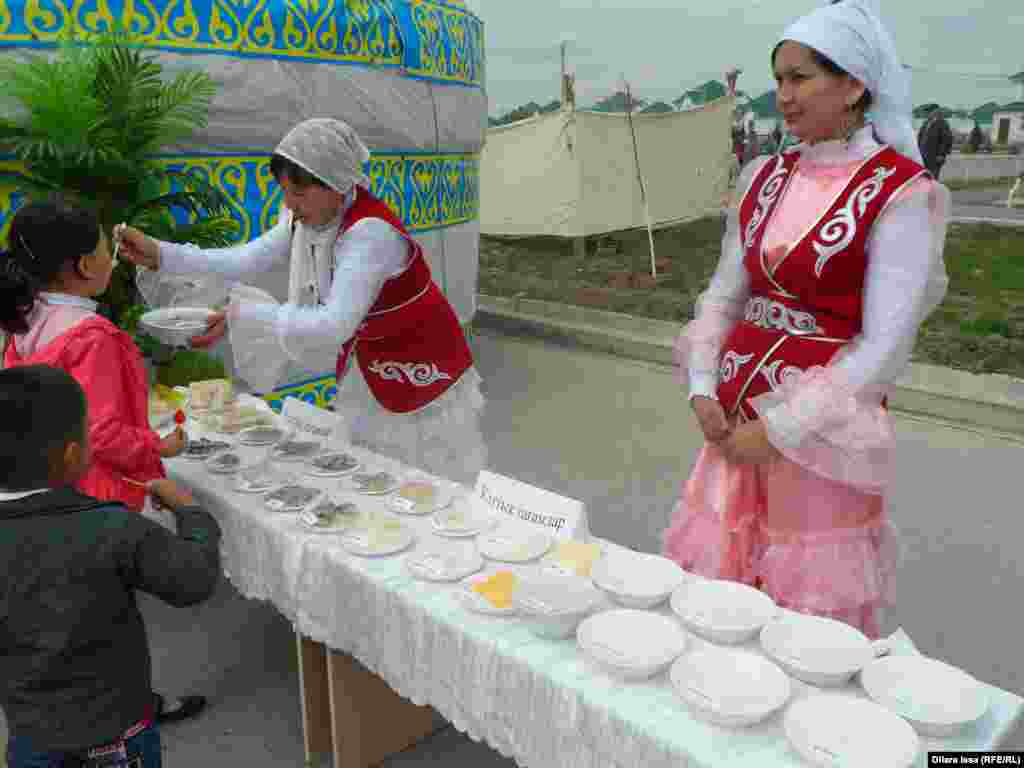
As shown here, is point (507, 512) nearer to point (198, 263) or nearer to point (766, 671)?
point (766, 671)

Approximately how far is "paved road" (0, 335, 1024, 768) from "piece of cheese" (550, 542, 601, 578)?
0.71m

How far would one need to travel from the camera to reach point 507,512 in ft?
5.79

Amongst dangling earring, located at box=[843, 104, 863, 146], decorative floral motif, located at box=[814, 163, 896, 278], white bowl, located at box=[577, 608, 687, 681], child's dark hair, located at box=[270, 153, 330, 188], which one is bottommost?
white bowl, located at box=[577, 608, 687, 681]

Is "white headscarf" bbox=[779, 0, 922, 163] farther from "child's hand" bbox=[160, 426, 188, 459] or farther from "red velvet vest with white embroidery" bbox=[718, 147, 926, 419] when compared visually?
"child's hand" bbox=[160, 426, 188, 459]

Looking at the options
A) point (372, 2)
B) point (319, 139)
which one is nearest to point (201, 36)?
point (372, 2)

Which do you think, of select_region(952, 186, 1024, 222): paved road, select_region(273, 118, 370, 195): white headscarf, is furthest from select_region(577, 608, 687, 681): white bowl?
select_region(952, 186, 1024, 222): paved road

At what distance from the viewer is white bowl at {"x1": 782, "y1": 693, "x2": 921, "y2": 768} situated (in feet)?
3.36

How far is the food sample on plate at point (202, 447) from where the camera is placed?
7.13 ft

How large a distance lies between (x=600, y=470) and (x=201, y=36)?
8.92 feet

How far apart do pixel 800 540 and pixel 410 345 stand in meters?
1.18

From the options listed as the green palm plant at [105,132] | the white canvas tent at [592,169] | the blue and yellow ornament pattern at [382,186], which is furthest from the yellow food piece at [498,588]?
the white canvas tent at [592,169]

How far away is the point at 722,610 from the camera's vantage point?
1.37 meters

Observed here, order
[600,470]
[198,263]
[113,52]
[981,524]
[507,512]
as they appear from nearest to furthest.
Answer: [507,512] → [198,263] → [113,52] → [981,524] → [600,470]

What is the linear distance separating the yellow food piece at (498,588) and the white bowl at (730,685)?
0.32 m
